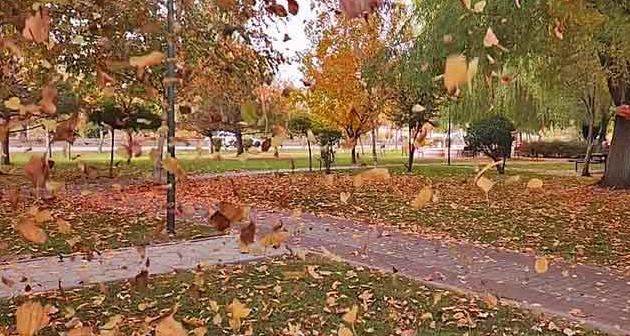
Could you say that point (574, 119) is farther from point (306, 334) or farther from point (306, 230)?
point (306, 334)

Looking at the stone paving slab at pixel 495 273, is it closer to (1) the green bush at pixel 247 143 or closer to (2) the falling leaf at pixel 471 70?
(1) the green bush at pixel 247 143

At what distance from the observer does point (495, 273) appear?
21.5 feet

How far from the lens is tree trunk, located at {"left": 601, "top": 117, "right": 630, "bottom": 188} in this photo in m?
16.4

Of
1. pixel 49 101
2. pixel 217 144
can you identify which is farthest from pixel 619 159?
pixel 49 101

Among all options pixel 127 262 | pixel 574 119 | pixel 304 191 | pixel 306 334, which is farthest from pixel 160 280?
pixel 574 119

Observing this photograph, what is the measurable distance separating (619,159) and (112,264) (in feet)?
45.6

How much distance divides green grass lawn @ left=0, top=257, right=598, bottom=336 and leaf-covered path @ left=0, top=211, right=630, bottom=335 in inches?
11.7

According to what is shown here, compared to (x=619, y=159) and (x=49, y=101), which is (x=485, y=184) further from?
(x=619, y=159)

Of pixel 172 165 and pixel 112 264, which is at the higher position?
pixel 172 165

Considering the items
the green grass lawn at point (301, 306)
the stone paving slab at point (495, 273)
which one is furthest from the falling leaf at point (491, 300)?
the stone paving slab at point (495, 273)

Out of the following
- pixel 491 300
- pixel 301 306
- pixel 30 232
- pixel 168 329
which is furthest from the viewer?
pixel 301 306

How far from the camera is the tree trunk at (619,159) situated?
53.8ft

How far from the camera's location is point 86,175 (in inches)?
59.4

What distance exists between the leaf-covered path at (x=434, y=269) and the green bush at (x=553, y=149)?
1169 inches
